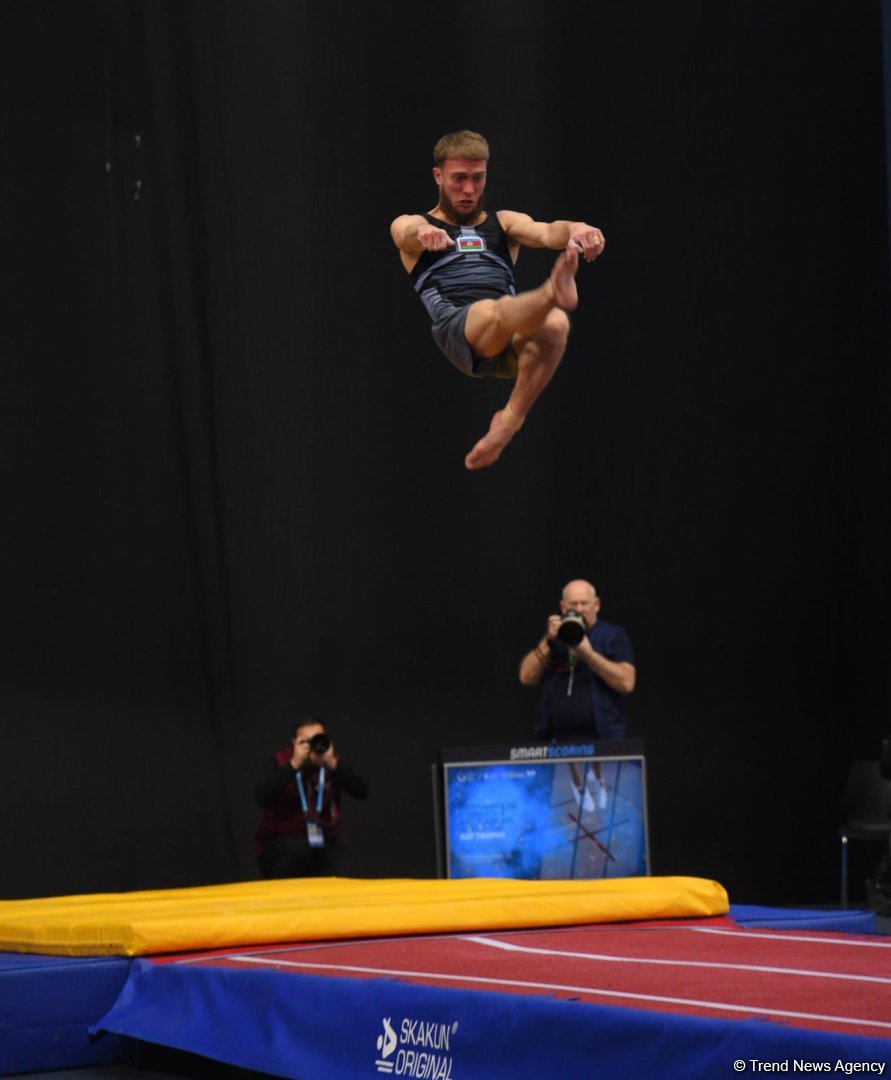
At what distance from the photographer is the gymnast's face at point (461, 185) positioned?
4.00 m

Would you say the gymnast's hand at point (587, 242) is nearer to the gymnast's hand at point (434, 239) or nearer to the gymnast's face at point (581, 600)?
the gymnast's hand at point (434, 239)

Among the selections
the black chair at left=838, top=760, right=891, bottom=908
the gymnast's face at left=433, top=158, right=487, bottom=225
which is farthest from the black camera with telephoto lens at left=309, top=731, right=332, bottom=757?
the gymnast's face at left=433, top=158, right=487, bottom=225

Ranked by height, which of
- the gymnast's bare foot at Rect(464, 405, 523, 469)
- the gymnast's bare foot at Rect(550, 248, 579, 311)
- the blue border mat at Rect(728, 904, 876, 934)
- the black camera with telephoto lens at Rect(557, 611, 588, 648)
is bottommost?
the blue border mat at Rect(728, 904, 876, 934)

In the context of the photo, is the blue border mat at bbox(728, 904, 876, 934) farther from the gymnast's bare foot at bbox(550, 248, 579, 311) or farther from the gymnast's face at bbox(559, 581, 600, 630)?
the gymnast's bare foot at bbox(550, 248, 579, 311)

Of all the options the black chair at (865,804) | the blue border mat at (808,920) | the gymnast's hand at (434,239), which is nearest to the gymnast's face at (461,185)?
the gymnast's hand at (434,239)

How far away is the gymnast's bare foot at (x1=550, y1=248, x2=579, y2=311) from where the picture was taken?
3.59 meters

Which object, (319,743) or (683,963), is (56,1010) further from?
(319,743)

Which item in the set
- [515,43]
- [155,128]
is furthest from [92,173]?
[515,43]

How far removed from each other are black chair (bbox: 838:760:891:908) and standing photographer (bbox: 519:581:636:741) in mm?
1361

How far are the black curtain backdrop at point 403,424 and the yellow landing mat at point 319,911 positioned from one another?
1736 mm

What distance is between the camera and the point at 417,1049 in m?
3.80

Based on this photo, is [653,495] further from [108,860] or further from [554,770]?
[108,860]

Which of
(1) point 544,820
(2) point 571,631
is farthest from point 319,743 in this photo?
(2) point 571,631

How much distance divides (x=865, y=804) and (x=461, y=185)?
491 centimetres
